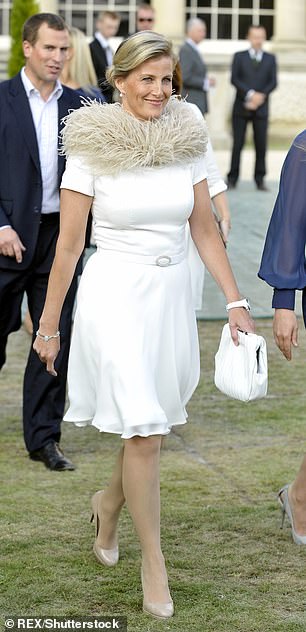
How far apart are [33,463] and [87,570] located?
1518 mm

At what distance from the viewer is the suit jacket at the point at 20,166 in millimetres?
6035

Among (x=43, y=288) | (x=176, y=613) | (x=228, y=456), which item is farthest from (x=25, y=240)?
(x=176, y=613)

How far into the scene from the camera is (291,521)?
5188 millimetres

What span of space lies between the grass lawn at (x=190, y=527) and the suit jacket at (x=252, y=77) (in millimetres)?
11478

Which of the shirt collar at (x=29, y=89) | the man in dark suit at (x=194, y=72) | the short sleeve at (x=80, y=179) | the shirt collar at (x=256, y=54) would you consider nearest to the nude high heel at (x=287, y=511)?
the short sleeve at (x=80, y=179)

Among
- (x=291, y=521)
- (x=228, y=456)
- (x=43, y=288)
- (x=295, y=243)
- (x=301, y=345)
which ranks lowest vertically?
(x=301, y=345)

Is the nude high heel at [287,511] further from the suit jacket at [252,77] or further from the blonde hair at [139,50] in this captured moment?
the suit jacket at [252,77]

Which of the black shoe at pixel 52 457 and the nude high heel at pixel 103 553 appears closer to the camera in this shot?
the nude high heel at pixel 103 553

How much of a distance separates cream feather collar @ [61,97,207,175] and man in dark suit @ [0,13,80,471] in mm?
1379

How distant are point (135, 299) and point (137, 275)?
78 mm

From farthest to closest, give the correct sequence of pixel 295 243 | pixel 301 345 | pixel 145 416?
1. pixel 301 345
2. pixel 295 243
3. pixel 145 416

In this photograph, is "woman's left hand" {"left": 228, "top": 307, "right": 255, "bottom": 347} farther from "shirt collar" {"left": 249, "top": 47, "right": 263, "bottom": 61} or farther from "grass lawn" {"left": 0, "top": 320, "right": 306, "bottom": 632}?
"shirt collar" {"left": 249, "top": 47, "right": 263, "bottom": 61}

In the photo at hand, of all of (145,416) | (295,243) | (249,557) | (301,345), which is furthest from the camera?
(301,345)

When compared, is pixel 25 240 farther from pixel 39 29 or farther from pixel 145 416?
pixel 145 416
